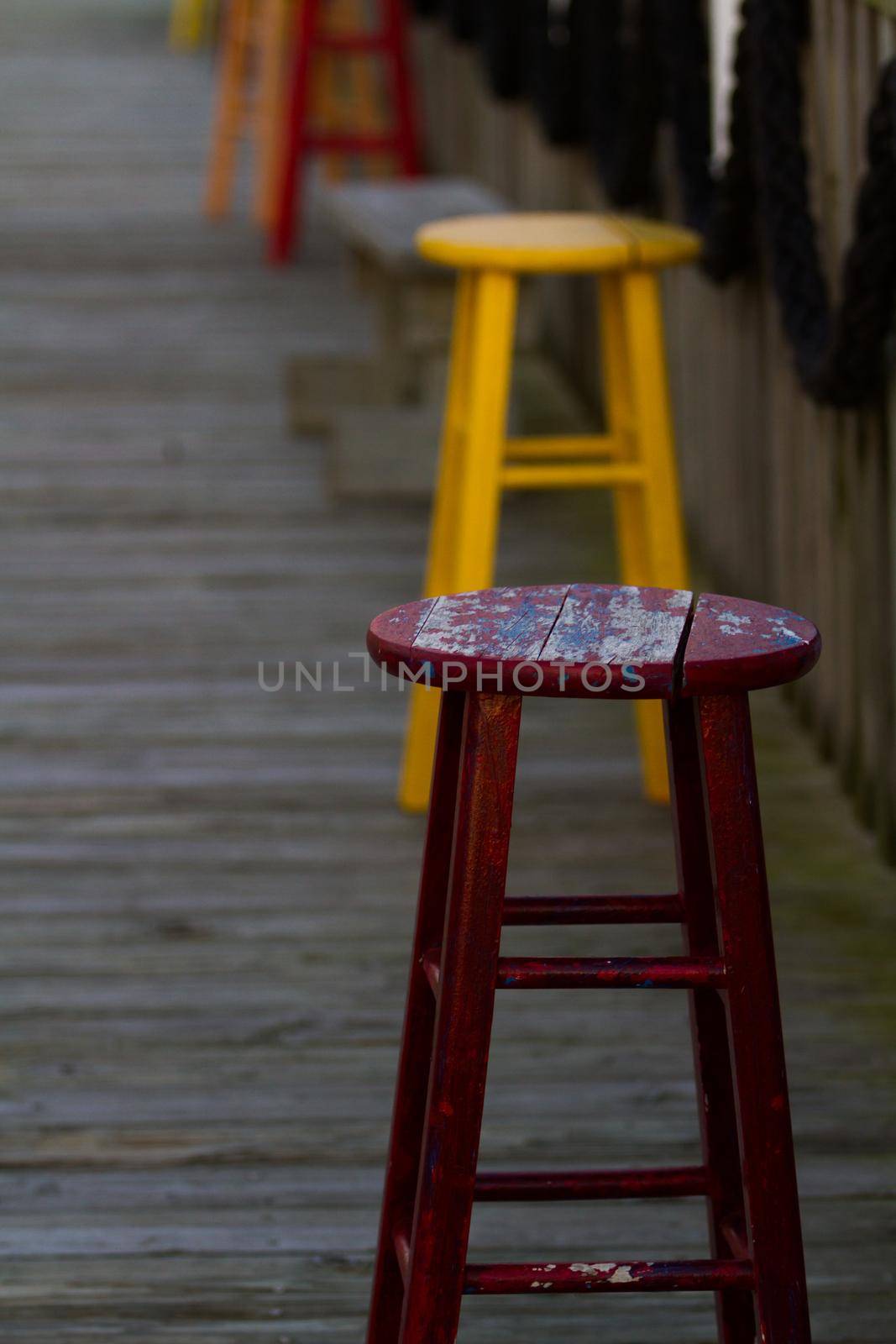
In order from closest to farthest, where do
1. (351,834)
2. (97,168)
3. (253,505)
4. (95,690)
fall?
1. (351,834)
2. (95,690)
3. (253,505)
4. (97,168)

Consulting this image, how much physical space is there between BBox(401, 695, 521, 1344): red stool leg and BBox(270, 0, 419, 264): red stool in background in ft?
16.0

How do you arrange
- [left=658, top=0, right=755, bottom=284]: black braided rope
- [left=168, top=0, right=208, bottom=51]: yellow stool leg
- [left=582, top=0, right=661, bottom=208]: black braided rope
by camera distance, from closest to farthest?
1. [left=658, top=0, right=755, bottom=284]: black braided rope
2. [left=582, top=0, right=661, bottom=208]: black braided rope
3. [left=168, top=0, right=208, bottom=51]: yellow stool leg

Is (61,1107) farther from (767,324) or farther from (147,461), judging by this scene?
(147,461)

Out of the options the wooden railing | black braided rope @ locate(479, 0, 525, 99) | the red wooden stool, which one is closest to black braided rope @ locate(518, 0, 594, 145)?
black braided rope @ locate(479, 0, 525, 99)

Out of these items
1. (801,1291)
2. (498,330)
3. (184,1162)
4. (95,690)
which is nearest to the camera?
(801,1291)

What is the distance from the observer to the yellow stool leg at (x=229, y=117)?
644cm

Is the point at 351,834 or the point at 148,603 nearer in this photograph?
the point at 351,834

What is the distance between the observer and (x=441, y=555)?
2641mm

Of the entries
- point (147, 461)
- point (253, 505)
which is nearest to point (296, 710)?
point (253, 505)

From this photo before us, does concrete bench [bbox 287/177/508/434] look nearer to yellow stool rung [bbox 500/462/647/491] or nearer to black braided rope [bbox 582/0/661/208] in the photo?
black braided rope [bbox 582/0/661/208]

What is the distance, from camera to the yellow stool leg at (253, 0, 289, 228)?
627 centimetres

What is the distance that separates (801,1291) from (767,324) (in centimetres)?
200

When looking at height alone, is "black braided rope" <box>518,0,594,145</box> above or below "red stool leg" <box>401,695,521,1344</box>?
above

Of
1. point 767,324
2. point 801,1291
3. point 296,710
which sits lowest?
point 296,710
